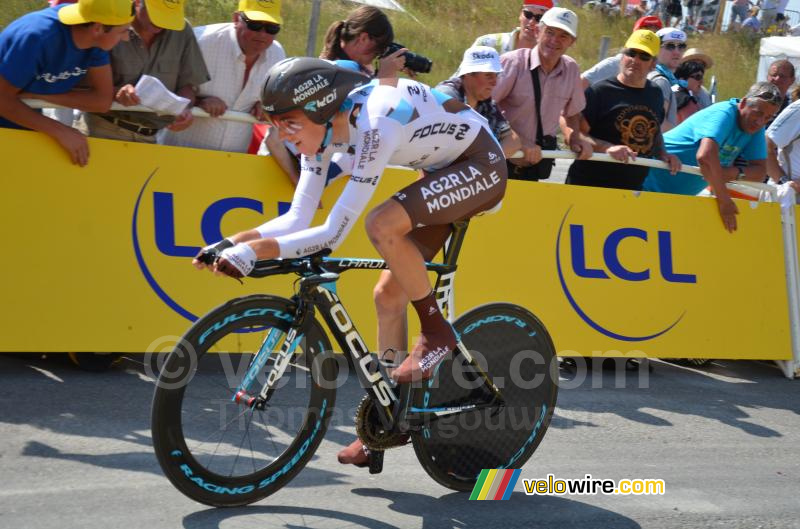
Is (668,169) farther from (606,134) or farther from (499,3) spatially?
(499,3)

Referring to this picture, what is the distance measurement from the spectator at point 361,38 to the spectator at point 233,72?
0.40 meters

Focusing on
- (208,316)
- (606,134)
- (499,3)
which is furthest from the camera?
(499,3)

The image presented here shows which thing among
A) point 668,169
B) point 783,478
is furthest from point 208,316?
point 668,169

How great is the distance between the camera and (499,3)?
2977 centimetres

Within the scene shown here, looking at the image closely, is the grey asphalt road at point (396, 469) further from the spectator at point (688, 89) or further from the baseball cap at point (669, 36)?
the baseball cap at point (669, 36)

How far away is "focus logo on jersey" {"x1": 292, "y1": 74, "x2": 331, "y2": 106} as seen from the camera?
13.8 feet

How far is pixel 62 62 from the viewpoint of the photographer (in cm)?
582

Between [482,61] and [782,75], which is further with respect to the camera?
[782,75]

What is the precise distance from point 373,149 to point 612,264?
3.77 m

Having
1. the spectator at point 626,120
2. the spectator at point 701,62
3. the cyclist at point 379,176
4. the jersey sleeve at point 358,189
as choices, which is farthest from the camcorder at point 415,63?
the spectator at point 701,62

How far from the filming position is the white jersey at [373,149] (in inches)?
169

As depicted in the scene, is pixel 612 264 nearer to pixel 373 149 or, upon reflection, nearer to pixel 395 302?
pixel 395 302

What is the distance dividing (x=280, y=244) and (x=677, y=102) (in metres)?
7.28

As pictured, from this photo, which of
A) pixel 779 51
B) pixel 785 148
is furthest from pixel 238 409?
pixel 779 51
